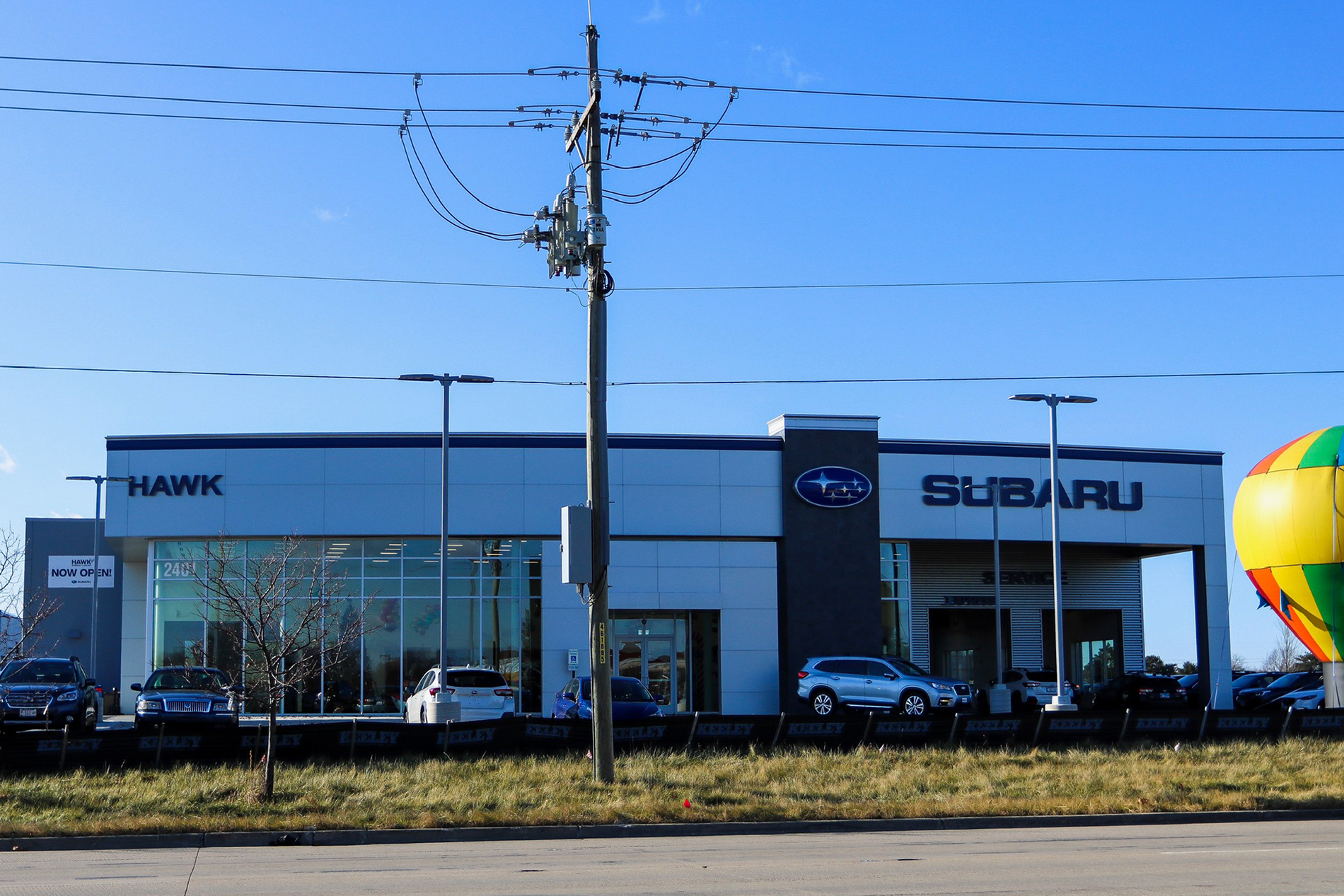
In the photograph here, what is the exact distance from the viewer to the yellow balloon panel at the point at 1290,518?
3102 centimetres

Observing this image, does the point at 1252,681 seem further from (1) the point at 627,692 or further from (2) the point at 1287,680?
(1) the point at 627,692

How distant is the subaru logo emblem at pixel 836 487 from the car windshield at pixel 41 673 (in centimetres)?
1966

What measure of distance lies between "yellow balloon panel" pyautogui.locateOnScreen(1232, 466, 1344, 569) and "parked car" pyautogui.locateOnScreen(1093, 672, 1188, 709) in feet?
20.6

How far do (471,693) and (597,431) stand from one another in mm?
12623

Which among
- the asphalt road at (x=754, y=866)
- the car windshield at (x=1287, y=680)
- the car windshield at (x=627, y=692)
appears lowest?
Result: the car windshield at (x=1287, y=680)

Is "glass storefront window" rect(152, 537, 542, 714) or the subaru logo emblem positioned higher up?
the subaru logo emblem

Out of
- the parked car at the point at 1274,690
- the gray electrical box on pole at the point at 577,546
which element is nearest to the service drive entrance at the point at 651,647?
the parked car at the point at 1274,690

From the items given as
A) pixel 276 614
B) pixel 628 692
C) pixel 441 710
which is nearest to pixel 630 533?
pixel 628 692

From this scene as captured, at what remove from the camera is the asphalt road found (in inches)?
414

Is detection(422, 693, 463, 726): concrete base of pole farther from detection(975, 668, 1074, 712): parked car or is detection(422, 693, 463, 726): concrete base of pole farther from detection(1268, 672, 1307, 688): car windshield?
detection(1268, 672, 1307, 688): car windshield

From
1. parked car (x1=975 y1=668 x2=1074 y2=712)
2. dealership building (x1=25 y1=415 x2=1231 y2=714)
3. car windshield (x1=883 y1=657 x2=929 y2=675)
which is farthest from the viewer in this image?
parked car (x1=975 y1=668 x2=1074 y2=712)

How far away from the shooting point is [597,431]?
58.7 ft

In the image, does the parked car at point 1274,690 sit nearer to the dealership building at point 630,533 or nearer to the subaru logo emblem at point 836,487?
the dealership building at point 630,533

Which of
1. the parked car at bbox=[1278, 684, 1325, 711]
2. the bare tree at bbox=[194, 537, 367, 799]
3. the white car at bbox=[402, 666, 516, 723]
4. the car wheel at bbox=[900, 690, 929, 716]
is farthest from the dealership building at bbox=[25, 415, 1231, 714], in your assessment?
the white car at bbox=[402, 666, 516, 723]
